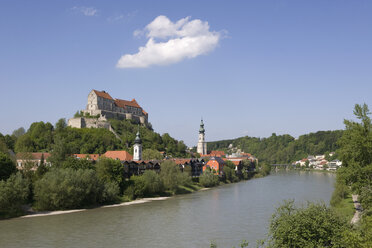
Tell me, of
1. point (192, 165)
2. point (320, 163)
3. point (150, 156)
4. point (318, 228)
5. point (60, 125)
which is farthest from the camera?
point (320, 163)

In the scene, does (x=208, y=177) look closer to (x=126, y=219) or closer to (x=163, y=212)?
(x=163, y=212)

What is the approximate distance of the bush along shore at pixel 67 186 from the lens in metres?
39.2

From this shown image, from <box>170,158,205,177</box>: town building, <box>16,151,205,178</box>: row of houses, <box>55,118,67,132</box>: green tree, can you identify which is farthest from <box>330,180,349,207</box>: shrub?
<box>55,118,67,132</box>: green tree

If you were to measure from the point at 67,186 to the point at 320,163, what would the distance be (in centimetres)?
13444

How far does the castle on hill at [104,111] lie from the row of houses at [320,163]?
75.6 m

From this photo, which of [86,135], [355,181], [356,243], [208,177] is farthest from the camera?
[86,135]

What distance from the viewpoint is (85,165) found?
4978 cm

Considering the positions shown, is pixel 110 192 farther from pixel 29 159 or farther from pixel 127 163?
pixel 127 163

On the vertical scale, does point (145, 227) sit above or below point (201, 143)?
below

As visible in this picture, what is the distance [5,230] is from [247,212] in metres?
23.8

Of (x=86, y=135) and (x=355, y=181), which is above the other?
(x=86, y=135)

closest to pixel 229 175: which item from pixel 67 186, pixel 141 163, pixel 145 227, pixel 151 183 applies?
pixel 141 163

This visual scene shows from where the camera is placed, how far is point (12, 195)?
3806cm

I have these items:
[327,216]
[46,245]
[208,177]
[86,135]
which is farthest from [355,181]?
[86,135]
